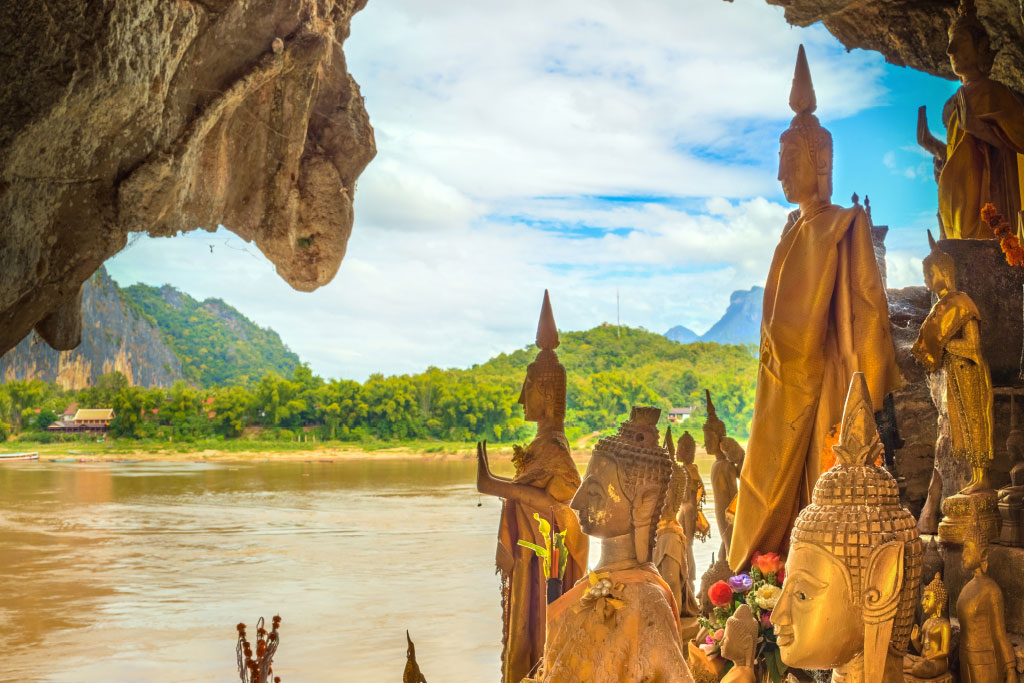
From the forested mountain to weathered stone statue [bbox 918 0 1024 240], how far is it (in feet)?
18.7

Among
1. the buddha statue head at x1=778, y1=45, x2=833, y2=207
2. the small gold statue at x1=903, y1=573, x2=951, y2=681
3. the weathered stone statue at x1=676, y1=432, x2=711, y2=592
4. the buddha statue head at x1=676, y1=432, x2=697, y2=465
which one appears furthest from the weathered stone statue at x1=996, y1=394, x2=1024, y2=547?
the buddha statue head at x1=676, y1=432, x2=697, y2=465

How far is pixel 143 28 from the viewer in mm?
4836

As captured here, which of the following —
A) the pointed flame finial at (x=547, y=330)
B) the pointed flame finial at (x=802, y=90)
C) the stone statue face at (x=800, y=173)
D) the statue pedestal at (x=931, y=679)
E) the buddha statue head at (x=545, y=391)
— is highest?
the pointed flame finial at (x=802, y=90)

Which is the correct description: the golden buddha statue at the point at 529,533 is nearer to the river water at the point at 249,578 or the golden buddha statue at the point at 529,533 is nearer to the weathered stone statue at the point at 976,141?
the weathered stone statue at the point at 976,141

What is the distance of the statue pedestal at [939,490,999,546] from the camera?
323cm

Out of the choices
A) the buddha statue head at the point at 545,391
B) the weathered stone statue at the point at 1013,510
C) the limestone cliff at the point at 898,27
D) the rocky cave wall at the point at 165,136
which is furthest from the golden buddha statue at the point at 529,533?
the limestone cliff at the point at 898,27

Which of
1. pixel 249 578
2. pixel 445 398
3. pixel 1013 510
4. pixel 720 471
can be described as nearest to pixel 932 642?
pixel 1013 510

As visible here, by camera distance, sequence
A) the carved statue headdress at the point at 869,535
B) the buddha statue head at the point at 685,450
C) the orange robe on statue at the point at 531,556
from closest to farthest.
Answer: the carved statue headdress at the point at 869,535 → the orange robe on statue at the point at 531,556 → the buddha statue head at the point at 685,450

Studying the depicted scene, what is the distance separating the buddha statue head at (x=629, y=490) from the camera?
94.7 inches

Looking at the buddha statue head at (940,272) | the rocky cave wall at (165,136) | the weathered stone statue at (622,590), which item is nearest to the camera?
the weathered stone statue at (622,590)

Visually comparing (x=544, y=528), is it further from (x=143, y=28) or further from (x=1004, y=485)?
(x=143, y=28)

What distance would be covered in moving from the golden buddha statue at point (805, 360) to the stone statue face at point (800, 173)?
0.12 metres

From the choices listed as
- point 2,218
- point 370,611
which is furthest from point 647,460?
point 370,611

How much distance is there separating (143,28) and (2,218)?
1.26 m
